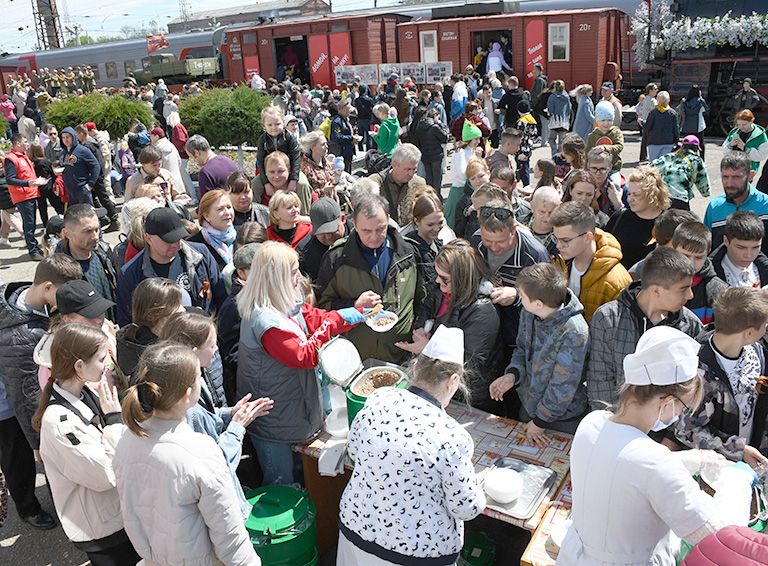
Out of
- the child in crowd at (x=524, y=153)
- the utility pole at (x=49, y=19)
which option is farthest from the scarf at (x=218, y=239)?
the utility pole at (x=49, y=19)

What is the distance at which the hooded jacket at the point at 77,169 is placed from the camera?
9211 millimetres

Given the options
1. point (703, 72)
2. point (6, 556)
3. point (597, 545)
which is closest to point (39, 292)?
point (6, 556)

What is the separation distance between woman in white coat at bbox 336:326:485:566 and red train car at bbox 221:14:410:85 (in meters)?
22.8

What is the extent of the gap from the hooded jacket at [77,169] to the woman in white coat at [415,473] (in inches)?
336

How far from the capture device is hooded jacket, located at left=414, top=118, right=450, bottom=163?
9703 mm

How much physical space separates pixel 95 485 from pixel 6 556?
162 cm

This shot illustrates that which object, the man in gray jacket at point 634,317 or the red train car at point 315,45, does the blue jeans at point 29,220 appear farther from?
the red train car at point 315,45

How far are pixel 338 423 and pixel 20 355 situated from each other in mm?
1879

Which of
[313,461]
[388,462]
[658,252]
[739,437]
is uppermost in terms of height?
[658,252]

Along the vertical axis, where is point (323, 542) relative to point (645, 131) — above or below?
below

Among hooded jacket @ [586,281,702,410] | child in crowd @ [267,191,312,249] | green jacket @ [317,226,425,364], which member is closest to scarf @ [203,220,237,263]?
child in crowd @ [267,191,312,249]

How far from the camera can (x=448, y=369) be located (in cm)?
238

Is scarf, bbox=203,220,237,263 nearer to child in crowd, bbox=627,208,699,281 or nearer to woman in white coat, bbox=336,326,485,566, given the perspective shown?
woman in white coat, bbox=336,326,485,566

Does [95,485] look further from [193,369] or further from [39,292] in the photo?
[39,292]
